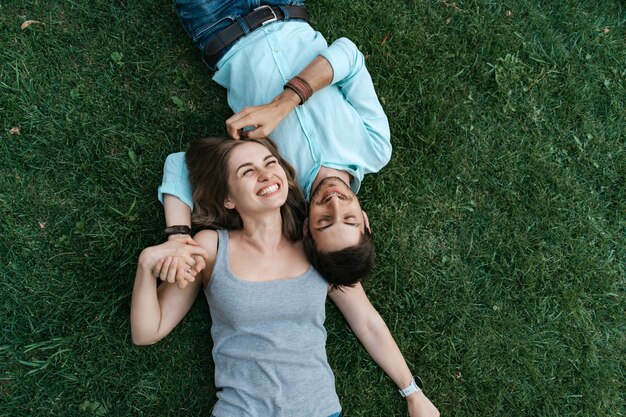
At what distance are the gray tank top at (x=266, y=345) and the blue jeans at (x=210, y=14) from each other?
4.96 ft

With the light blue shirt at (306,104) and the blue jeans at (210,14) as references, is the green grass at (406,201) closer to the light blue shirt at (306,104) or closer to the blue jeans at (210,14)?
the blue jeans at (210,14)

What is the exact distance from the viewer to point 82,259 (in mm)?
3891

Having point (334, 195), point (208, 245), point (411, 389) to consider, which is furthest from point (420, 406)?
point (208, 245)

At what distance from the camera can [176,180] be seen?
150 inches

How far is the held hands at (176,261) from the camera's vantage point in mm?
3295

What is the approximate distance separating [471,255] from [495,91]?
1422mm

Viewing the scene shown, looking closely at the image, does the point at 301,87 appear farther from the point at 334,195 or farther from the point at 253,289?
the point at 253,289

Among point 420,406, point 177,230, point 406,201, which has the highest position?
point 177,230

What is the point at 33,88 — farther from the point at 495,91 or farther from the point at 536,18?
the point at 536,18

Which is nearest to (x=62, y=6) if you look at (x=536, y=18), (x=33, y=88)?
(x=33, y=88)

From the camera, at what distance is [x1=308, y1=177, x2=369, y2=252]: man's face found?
3.50 metres

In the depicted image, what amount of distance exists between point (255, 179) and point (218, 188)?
34 centimetres

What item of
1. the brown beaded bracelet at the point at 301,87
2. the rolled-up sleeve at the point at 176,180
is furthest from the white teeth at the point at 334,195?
the rolled-up sleeve at the point at 176,180

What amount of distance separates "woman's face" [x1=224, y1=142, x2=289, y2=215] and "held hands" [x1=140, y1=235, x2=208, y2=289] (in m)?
0.44
